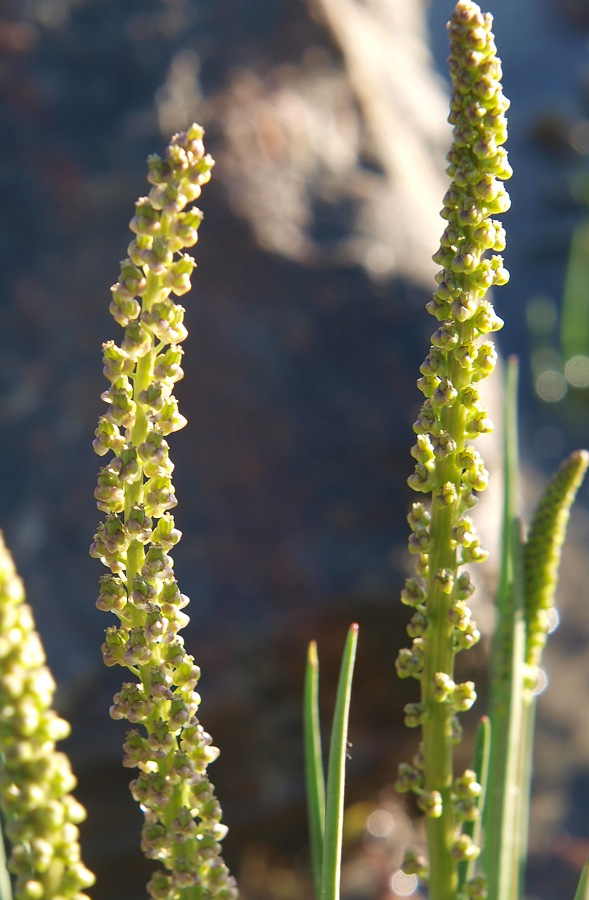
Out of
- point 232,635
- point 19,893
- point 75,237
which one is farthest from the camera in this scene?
point 75,237

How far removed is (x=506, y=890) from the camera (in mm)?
1032

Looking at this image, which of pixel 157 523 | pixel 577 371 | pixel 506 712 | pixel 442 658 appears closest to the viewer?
pixel 157 523

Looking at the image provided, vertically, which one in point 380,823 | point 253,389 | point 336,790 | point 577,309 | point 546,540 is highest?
point 577,309

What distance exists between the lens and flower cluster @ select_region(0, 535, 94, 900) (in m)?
0.51

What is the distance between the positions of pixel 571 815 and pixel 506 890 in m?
2.64

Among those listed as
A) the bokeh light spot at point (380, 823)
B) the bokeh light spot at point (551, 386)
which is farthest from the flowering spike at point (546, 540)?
the bokeh light spot at point (551, 386)

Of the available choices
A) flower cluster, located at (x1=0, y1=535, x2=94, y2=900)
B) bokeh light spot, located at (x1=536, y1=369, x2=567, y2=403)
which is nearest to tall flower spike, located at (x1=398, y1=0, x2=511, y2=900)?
flower cluster, located at (x1=0, y1=535, x2=94, y2=900)

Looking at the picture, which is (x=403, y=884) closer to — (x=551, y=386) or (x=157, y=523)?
(x=551, y=386)

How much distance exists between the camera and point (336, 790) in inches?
31.9

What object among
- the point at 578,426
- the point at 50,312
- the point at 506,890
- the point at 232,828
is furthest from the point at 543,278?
the point at 506,890

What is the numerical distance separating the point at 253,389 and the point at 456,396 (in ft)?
7.31

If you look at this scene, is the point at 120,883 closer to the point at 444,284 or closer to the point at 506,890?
the point at 506,890

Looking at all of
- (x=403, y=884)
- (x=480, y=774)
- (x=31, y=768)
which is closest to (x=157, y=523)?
(x=31, y=768)

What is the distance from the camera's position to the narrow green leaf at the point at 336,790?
806mm
